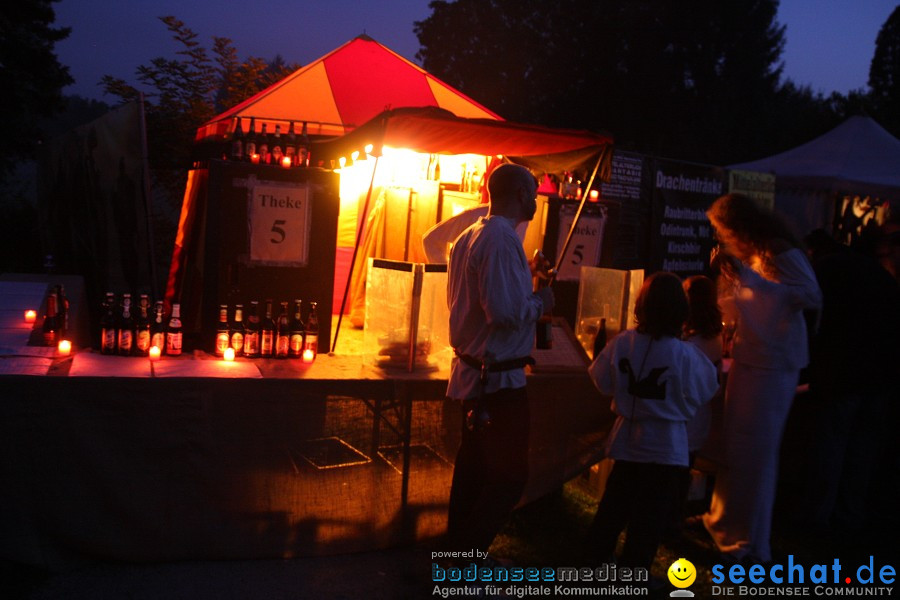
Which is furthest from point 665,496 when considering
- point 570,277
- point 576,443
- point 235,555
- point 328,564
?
point 570,277

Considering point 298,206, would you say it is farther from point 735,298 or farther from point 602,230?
point 602,230

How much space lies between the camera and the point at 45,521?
3.44 m

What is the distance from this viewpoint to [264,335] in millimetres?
4555

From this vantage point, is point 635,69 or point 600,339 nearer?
point 600,339

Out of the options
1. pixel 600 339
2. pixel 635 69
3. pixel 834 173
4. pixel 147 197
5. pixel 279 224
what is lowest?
pixel 600 339

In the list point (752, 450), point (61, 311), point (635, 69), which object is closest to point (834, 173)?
point (752, 450)

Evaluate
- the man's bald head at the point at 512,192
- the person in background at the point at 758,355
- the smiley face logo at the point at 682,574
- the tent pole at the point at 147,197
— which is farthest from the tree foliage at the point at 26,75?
the smiley face logo at the point at 682,574

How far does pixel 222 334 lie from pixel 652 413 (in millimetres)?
2521

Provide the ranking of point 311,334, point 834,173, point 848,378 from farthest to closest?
point 834,173, point 848,378, point 311,334

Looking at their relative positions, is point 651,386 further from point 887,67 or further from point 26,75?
point 887,67

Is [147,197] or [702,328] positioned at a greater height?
[147,197]

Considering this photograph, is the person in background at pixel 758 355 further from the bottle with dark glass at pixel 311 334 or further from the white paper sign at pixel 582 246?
the white paper sign at pixel 582 246

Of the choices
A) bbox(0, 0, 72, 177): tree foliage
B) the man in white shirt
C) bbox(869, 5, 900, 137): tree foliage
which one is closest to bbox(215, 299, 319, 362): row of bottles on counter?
the man in white shirt

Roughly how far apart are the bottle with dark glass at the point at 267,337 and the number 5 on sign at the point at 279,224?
426 millimetres
